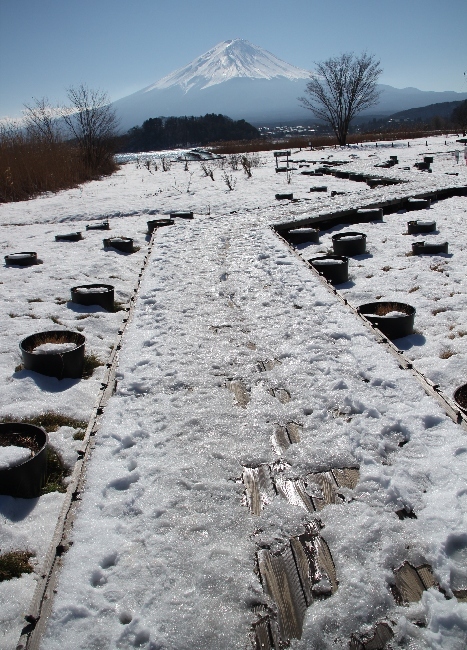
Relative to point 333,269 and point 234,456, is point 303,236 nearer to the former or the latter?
point 333,269

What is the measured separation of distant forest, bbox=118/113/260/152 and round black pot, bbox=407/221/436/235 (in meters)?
73.3

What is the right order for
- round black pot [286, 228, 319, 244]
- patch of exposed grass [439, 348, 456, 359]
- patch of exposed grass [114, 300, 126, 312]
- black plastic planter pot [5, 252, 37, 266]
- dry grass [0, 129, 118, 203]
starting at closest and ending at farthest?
patch of exposed grass [439, 348, 456, 359], patch of exposed grass [114, 300, 126, 312], black plastic planter pot [5, 252, 37, 266], round black pot [286, 228, 319, 244], dry grass [0, 129, 118, 203]

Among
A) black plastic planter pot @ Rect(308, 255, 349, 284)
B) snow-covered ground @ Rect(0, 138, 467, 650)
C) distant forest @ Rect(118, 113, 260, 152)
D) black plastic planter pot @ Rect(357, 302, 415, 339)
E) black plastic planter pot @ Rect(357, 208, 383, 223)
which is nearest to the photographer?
snow-covered ground @ Rect(0, 138, 467, 650)

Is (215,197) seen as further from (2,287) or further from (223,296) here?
(223,296)

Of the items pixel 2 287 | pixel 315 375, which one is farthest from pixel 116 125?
pixel 315 375

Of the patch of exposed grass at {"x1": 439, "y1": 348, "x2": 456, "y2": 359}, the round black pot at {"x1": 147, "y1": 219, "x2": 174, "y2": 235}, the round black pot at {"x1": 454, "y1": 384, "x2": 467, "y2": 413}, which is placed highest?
the round black pot at {"x1": 147, "y1": 219, "x2": 174, "y2": 235}

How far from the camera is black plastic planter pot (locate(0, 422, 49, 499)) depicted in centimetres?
264

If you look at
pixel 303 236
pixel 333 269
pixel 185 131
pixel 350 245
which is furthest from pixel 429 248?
pixel 185 131

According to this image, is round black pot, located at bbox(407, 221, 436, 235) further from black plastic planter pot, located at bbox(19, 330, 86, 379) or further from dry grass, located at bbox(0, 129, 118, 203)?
dry grass, located at bbox(0, 129, 118, 203)

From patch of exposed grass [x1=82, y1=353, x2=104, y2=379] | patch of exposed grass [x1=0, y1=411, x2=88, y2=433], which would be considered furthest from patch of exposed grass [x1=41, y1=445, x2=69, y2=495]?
patch of exposed grass [x1=82, y1=353, x2=104, y2=379]

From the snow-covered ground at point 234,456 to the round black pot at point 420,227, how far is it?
8.32 ft

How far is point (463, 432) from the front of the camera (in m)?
2.61

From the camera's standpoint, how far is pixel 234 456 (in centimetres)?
264

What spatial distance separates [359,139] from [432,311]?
34420 mm
